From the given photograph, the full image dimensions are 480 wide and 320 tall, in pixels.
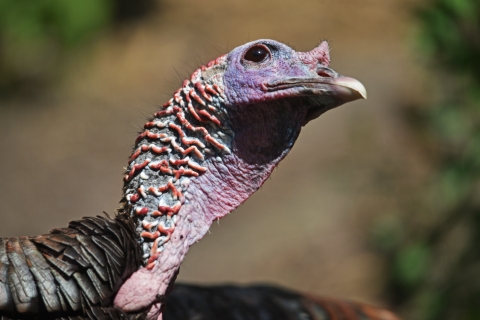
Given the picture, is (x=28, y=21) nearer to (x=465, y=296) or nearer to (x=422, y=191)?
(x=422, y=191)

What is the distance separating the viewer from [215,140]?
199 centimetres

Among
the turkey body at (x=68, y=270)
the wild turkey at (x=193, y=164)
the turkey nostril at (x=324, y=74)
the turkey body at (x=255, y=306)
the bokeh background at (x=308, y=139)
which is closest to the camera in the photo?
the turkey body at (x=68, y=270)

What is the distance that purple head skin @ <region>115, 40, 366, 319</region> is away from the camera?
75.9 inches

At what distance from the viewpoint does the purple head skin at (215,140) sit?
193cm

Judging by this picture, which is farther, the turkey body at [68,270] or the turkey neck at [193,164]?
the turkey neck at [193,164]

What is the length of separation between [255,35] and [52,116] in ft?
6.52

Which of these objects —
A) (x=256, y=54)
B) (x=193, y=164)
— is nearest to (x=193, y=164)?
(x=193, y=164)

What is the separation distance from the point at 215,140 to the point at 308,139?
404cm

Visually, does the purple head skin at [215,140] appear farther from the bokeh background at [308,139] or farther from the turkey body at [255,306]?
the bokeh background at [308,139]

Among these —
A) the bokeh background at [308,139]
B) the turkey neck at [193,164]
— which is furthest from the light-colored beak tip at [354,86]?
the bokeh background at [308,139]

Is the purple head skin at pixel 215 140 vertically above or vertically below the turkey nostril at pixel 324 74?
below

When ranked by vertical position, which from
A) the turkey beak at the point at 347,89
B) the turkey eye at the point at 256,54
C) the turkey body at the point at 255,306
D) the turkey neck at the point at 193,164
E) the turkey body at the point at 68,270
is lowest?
the turkey body at the point at 255,306

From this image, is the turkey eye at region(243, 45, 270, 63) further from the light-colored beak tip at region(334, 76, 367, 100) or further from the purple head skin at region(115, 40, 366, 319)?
the light-colored beak tip at region(334, 76, 367, 100)

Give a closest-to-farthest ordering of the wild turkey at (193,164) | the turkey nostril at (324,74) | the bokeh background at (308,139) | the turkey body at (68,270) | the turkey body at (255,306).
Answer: the turkey body at (68,270) → the wild turkey at (193,164) → the turkey nostril at (324,74) → the turkey body at (255,306) → the bokeh background at (308,139)
